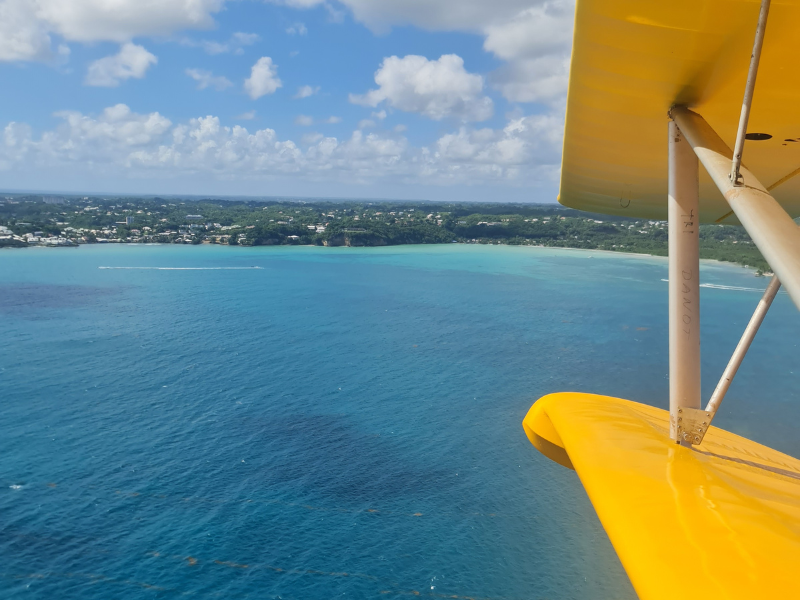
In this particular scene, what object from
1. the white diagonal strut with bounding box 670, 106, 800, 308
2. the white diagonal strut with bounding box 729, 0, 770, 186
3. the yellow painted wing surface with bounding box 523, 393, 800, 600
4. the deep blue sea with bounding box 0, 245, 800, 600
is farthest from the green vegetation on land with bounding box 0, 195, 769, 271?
the white diagonal strut with bounding box 729, 0, 770, 186

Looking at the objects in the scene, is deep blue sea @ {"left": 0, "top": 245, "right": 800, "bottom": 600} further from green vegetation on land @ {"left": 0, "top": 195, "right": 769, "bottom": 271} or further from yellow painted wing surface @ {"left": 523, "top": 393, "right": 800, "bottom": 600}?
green vegetation on land @ {"left": 0, "top": 195, "right": 769, "bottom": 271}

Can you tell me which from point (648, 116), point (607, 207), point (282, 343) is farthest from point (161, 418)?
point (648, 116)

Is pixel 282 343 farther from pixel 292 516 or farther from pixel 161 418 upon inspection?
pixel 292 516

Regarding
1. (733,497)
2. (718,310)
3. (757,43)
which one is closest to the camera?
(757,43)

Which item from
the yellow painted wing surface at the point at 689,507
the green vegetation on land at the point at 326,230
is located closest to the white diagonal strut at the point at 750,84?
the yellow painted wing surface at the point at 689,507

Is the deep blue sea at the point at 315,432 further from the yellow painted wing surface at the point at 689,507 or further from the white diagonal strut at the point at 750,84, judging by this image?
the white diagonal strut at the point at 750,84

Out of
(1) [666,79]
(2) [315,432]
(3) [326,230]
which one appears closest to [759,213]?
(1) [666,79]
